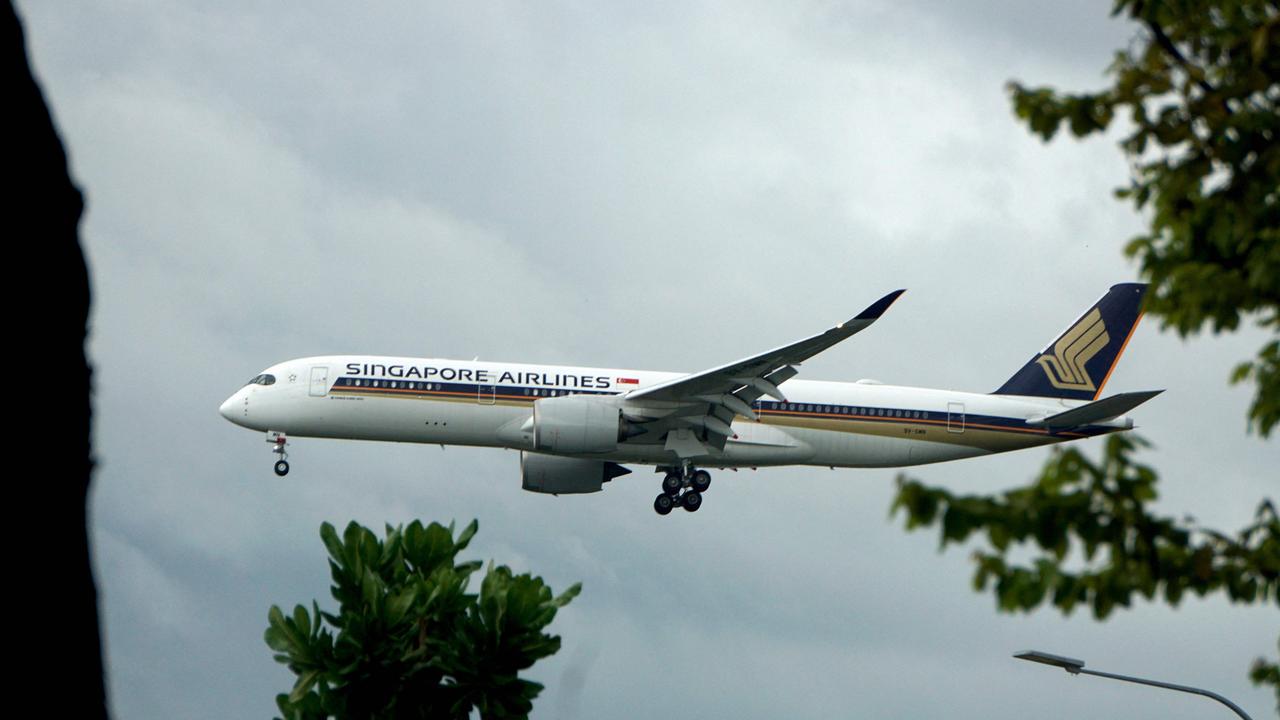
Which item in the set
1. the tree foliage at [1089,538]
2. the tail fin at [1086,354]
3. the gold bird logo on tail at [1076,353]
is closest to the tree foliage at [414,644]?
the tree foliage at [1089,538]

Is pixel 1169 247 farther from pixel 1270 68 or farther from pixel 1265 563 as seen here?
pixel 1265 563

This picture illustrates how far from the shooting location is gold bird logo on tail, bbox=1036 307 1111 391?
47.8 meters

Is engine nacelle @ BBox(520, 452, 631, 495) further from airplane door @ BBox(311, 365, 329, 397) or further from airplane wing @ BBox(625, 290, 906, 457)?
airplane door @ BBox(311, 365, 329, 397)

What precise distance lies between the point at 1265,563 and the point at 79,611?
6088 mm

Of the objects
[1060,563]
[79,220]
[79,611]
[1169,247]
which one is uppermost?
[1169,247]

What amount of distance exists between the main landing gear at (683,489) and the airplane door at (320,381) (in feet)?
34.5

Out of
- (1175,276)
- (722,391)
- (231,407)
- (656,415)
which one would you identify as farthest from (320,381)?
(1175,276)

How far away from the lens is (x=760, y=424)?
43.5 m

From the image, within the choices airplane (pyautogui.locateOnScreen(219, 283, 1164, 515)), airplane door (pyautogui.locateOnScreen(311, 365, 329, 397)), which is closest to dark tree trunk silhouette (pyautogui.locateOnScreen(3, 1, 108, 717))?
airplane (pyautogui.locateOnScreen(219, 283, 1164, 515))

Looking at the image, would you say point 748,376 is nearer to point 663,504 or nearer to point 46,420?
point 663,504

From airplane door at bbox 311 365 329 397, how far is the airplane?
0.04 m

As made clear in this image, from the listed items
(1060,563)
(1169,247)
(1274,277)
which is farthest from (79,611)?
(1169,247)

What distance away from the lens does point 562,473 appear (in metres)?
45.5

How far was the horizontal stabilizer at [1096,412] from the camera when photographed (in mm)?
42381
